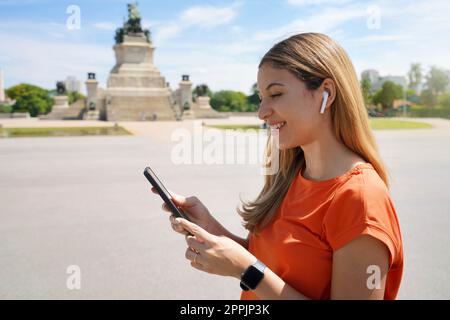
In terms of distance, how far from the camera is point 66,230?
5.08m

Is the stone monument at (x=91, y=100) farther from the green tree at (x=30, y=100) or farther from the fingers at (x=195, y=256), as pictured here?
the fingers at (x=195, y=256)

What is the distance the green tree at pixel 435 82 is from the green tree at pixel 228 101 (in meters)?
31.1

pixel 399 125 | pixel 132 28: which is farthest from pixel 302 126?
pixel 132 28

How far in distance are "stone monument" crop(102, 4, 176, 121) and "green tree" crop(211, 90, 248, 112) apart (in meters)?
28.9

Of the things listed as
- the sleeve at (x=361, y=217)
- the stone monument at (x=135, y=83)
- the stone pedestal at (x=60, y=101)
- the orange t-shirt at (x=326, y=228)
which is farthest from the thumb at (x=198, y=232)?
the stone pedestal at (x=60, y=101)

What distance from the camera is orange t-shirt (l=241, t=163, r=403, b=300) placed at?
1315 mm

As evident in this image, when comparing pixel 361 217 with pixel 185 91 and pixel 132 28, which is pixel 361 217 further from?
pixel 132 28

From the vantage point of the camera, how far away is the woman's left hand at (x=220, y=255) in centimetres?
143

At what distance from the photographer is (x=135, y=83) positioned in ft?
137

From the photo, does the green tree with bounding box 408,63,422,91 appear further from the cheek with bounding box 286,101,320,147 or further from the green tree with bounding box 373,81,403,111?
Result: the cheek with bounding box 286,101,320,147

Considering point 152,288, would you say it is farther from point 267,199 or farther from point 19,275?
point 267,199

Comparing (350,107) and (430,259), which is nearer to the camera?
(350,107)

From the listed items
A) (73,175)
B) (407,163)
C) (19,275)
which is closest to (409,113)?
(407,163)
